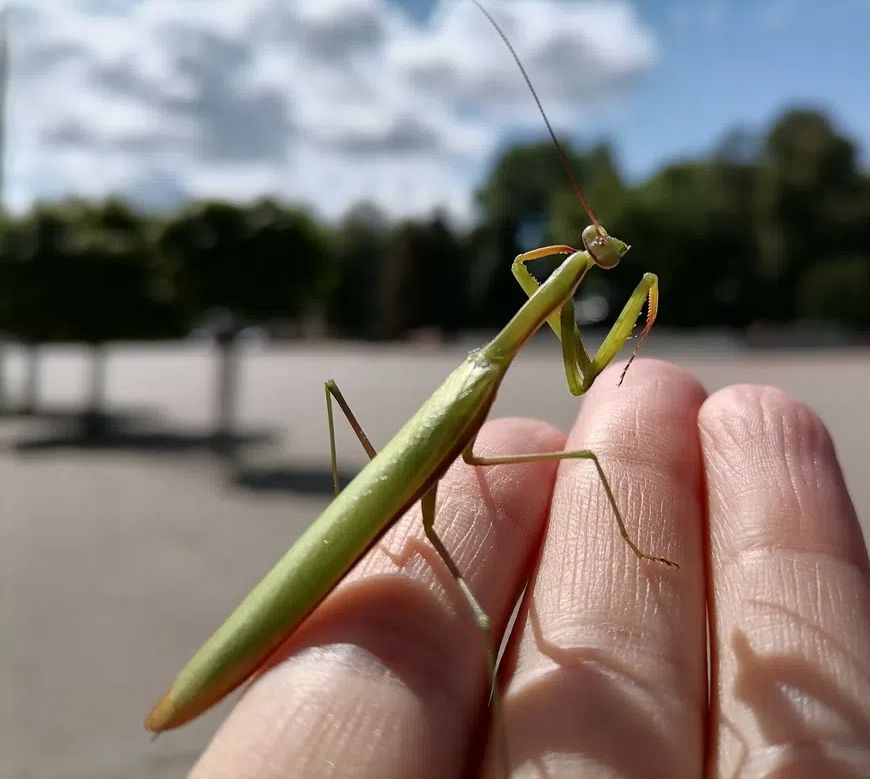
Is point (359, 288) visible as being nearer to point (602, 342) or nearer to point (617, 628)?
Answer: point (602, 342)

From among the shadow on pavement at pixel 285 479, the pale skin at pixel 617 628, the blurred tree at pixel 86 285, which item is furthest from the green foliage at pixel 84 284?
the pale skin at pixel 617 628

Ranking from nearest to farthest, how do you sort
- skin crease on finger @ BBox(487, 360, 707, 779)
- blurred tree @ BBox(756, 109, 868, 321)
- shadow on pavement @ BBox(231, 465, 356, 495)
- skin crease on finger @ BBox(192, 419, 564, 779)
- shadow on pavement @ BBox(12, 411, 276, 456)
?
skin crease on finger @ BBox(192, 419, 564, 779) → skin crease on finger @ BBox(487, 360, 707, 779) → shadow on pavement @ BBox(231, 465, 356, 495) → shadow on pavement @ BBox(12, 411, 276, 456) → blurred tree @ BBox(756, 109, 868, 321)

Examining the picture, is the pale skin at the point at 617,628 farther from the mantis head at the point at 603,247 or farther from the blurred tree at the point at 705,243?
the blurred tree at the point at 705,243

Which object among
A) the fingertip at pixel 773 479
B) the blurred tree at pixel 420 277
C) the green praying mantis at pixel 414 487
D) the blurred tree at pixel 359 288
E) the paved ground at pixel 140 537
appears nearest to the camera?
the green praying mantis at pixel 414 487

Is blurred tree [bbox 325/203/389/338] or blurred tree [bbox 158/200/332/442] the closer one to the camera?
blurred tree [bbox 158/200/332/442]

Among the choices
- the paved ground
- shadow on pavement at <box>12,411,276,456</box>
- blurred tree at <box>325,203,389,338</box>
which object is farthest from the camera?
blurred tree at <box>325,203,389,338</box>

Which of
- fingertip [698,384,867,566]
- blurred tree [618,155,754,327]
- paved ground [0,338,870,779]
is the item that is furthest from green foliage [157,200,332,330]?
blurred tree [618,155,754,327]

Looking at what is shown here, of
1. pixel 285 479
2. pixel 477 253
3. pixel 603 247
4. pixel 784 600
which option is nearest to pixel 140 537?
pixel 285 479

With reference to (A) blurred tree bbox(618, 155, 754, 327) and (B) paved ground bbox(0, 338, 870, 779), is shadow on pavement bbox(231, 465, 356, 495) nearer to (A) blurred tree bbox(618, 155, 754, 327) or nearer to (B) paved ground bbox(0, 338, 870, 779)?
(B) paved ground bbox(0, 338, 870, 779)
